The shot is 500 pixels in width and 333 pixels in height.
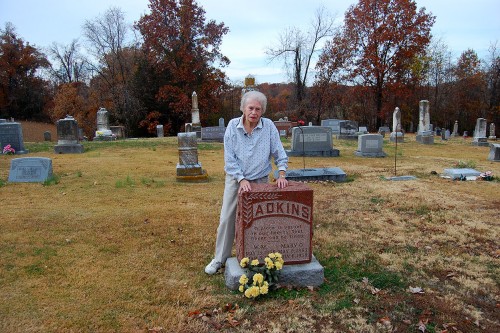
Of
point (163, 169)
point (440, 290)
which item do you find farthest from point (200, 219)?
point (163, 169)

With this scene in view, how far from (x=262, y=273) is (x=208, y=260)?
3.36 feet

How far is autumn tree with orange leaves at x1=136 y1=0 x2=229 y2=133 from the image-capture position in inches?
1161

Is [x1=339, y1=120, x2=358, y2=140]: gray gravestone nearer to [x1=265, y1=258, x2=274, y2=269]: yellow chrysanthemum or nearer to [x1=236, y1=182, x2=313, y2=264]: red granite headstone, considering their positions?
[x1=236, y1=182, x2=313, y2=264]: red granite headstone

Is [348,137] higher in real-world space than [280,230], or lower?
higher

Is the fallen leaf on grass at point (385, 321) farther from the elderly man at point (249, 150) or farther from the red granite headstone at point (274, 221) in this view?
the elderly man at point (249, 150)

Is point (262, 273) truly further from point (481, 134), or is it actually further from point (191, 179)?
point (481, 134)

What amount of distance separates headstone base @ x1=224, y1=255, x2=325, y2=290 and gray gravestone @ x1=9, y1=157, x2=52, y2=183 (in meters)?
6.62

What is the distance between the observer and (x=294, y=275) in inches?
140

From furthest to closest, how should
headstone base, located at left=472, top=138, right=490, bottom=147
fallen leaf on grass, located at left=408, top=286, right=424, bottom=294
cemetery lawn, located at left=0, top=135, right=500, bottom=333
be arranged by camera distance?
headstone base, located at left=472, top=138, right=490, bottom=147 < fallen leaf on grass, located at left=408, top=286, right=424, bottom=294 < cemetery lawn, located at left=0, top=135, right=500, bottom=333

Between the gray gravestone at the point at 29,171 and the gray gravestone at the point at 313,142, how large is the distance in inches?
320

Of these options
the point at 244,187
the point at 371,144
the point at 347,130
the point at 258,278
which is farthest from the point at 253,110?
the point at 347,130

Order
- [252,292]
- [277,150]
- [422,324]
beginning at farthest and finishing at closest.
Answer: [277,150] → [252,292] → [422,324]

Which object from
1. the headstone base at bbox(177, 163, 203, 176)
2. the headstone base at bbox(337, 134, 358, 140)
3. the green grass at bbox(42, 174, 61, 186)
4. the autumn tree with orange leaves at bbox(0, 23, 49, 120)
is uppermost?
the autumn tree with orange leaves at bbox(0, 23, 49, 120)

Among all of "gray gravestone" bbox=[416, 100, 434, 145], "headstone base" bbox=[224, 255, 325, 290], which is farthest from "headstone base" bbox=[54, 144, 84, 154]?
"gray gravestone" bbox=[416, 100, 434, 145]
